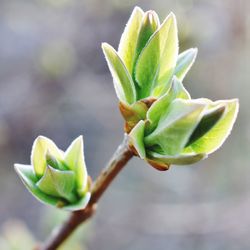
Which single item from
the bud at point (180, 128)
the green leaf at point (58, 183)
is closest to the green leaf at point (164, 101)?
the bud at point (180, 128)

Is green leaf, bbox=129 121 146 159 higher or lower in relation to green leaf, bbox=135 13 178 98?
lower

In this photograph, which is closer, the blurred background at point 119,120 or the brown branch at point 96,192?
the brown branch at point 96,192

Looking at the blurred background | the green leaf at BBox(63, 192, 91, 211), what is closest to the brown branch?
the green leaf at BBox(63, 192, 91, 211)

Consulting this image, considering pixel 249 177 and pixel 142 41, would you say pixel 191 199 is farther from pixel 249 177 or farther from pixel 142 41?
pixel 142 41

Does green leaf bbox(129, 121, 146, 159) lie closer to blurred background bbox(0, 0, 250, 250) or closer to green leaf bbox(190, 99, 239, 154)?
green leaf bbox(190, 99, 239, 154)

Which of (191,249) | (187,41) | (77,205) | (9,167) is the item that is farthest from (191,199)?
(77,205)

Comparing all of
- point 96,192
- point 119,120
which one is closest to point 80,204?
point 96,192

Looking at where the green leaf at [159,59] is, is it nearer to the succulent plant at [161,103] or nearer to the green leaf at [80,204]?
the succulent plant at [161,103]
